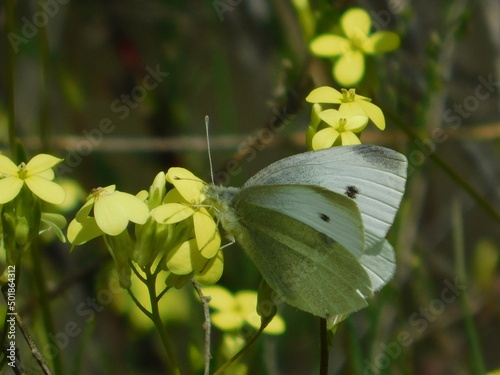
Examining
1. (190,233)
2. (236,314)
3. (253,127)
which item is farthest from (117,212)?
(253,127)

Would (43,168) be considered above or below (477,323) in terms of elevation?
above

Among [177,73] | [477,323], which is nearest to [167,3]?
[177,73]

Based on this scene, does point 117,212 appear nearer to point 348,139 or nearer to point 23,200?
point 23,200

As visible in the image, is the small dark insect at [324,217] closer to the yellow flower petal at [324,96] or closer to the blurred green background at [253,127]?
the yellow flower petal at [324,96]

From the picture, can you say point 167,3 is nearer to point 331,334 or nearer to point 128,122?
point 128,122

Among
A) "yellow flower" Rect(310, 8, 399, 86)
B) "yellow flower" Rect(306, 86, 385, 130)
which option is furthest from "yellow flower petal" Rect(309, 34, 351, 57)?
"yellow flower" Rect(306, 86, 385, 130)

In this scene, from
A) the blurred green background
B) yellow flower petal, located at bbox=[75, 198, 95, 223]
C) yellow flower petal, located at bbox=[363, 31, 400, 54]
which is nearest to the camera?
yellow flower petal, located at bbox=[75, 198, 95, 223]

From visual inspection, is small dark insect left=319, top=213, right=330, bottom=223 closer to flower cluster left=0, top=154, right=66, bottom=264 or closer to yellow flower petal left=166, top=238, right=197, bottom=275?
yellow flower petal left=166, top=238, right=197, bottom=275
